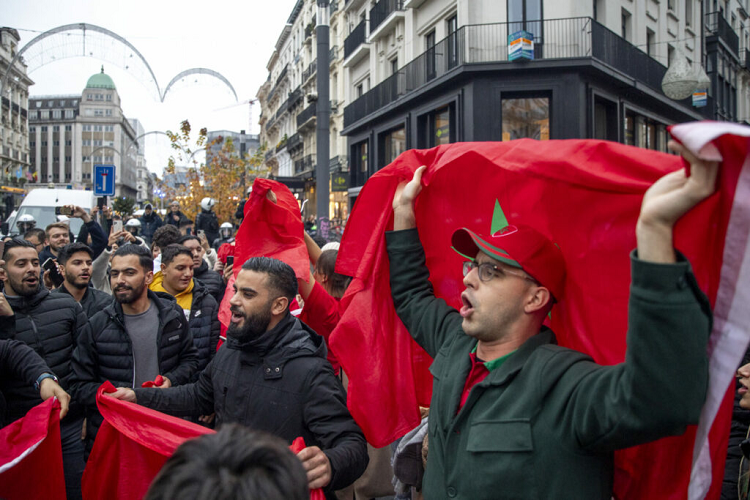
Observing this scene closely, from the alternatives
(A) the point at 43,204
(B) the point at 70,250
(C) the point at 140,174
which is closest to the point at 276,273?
(B) the point at 70,250

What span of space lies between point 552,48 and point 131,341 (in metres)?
15.6

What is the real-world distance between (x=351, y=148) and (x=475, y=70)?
12.2 meters

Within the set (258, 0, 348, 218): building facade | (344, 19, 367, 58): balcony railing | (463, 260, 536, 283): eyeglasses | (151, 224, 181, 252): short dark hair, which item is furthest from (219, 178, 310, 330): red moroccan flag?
(344, 19, 367, 58): balcony railing

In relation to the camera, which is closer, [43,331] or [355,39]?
[43,331]

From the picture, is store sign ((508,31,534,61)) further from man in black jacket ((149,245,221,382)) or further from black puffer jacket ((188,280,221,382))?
black puffer jacket ((188,280,221,382))

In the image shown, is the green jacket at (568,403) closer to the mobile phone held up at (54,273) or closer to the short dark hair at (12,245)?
the short dark hair at (12,245)

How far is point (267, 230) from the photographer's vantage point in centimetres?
375

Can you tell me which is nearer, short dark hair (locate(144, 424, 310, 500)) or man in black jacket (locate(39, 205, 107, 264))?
short dark hair (locate(144, 424, 310, 500))

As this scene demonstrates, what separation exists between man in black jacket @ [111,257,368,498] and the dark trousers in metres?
1.10

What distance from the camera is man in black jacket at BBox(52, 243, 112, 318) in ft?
14.5

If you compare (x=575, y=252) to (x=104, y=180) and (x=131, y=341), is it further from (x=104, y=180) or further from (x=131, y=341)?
(x=104, y=180)

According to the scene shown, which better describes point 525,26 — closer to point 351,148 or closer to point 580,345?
point 351,148

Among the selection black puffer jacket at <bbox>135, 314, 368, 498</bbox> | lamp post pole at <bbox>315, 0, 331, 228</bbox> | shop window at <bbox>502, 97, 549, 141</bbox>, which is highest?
shop window at <bbox>502, 97, 549, 141</bbox>

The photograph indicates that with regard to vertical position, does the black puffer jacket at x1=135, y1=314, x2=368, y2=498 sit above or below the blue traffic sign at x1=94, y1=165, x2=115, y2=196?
below
